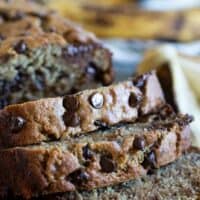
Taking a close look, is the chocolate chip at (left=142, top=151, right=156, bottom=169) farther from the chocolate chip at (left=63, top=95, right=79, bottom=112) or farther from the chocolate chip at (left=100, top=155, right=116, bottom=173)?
the chocolate chip at (left=63, top=95, right=79, bottom=112)

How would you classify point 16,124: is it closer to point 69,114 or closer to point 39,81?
point 69,114

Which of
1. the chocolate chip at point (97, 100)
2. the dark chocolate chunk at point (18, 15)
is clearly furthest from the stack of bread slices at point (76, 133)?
the dark chocolate chunk at point (18, 15)

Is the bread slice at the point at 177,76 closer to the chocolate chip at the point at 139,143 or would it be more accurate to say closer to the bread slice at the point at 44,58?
the bread slice at the point at 44,58

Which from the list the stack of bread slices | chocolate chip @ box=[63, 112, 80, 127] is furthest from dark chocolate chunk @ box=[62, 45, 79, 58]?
chocolate chip @ box=[63, 112, 80, 127]

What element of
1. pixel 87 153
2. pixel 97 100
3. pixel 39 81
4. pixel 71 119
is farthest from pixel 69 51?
pixel 87 153

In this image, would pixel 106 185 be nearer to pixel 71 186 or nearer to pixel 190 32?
pixel 71 186

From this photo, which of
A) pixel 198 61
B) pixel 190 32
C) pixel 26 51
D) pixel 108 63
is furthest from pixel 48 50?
pixel 190 32
